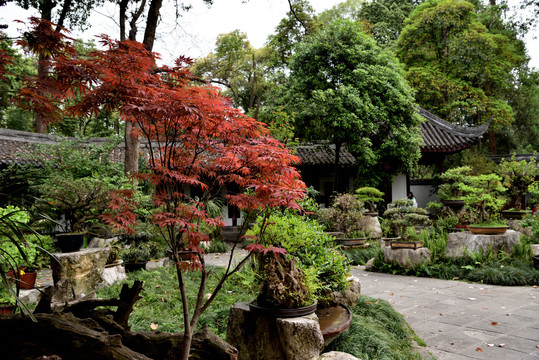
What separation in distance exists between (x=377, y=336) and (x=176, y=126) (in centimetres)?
281

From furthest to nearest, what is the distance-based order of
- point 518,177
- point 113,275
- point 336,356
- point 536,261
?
1. point 518,177
2. point 536,261
3. point 113,275
4. point 336,356

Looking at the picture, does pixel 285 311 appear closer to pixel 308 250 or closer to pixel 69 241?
pixel 308 250

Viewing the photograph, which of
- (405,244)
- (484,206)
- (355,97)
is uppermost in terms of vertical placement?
(355,97)

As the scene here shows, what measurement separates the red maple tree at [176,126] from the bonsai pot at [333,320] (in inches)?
45.5

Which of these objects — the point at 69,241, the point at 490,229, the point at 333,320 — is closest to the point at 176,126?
the point at 333,320

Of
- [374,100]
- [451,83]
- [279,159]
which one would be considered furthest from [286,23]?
[279,159]

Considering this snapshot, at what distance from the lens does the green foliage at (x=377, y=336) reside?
3.28 m

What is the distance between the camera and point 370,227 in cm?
982

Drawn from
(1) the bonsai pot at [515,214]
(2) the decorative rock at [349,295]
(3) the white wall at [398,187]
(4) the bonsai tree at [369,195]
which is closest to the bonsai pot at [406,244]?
(4) the bonsai tree at [369,195]

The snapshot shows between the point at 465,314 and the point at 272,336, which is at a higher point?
the point at 272,336

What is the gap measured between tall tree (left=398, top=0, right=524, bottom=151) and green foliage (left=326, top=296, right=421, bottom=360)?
12817 mm

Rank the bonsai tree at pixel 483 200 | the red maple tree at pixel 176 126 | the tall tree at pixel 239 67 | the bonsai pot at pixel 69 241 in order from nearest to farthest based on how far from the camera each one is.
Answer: the red maple tree at pixel 176 126
the bonsai pot at pixel 69 241
the bonsai tree at pixel 483 200
the tall tree at pixel 239 67

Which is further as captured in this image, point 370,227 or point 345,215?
point 370,227

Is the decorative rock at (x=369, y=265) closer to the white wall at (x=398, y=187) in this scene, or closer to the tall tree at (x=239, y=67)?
the white wall at (x=398, y=187)
